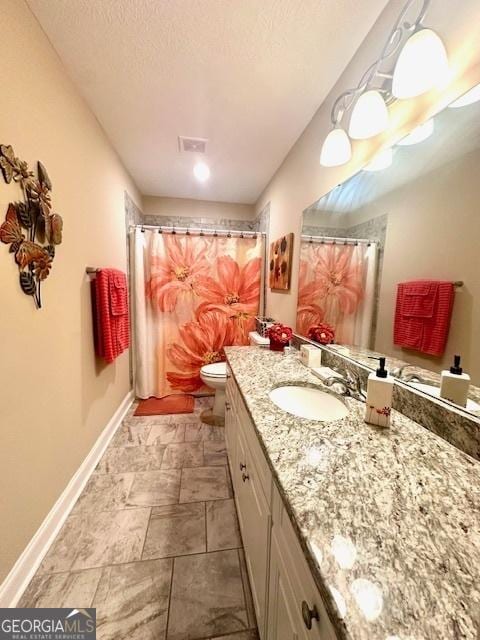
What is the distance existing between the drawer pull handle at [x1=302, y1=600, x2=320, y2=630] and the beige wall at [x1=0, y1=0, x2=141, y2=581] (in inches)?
43.8

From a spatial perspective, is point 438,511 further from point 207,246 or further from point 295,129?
point 207,246

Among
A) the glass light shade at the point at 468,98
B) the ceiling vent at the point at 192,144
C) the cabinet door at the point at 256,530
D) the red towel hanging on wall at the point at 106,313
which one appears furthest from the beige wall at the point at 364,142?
the red towel hanging on wall at the point at 106,313

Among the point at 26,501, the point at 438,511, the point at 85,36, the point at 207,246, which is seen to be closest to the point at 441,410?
the point at 438,511

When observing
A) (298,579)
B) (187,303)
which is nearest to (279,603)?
(298,579)

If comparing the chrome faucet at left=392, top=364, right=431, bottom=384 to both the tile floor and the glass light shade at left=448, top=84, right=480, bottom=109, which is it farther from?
the tile floor

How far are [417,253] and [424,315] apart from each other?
23 centimetres

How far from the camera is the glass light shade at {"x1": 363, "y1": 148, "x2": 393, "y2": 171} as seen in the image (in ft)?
3.37

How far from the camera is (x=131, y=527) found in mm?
1275

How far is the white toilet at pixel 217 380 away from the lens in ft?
7.11

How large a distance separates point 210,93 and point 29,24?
843mm

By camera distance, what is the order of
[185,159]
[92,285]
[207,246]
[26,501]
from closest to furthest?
1. [26,501]
2. [92,285]
3. [185,159]
4. [207,246]

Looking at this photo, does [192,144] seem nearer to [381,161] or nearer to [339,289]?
[381,161]

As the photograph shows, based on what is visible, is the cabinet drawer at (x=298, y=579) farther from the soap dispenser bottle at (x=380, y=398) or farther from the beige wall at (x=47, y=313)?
the beige wall at (x=47, y=313)

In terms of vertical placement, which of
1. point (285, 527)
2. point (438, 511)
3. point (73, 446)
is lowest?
point (73, 446)
